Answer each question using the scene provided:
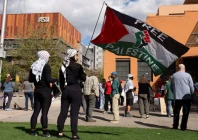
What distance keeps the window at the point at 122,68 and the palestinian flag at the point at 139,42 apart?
17.2 m

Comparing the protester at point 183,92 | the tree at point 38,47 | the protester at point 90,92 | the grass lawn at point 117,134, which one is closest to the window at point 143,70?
the protester at point 90,92

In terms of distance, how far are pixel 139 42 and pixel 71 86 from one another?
7.93 ft

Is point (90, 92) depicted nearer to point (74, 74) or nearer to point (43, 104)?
point (43, 104)

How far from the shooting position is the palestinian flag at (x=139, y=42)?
287 inches

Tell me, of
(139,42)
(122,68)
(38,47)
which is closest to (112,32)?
(139,42)

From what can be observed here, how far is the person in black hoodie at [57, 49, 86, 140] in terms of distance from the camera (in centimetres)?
586

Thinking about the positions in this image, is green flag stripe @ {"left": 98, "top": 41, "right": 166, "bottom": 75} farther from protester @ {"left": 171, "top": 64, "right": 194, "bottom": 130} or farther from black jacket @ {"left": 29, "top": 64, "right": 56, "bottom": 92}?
black jacket @ {"left": 29, "top": 64, "right": 56, "bottom": 92}

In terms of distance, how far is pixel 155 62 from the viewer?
23.8ft

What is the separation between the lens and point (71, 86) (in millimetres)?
5918

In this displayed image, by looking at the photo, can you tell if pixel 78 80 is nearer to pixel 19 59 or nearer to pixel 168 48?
pixel 168 48

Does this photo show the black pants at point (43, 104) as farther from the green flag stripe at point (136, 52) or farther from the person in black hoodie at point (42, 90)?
the green flag stripe at point (136, 52)

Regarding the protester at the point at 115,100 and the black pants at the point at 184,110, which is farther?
the protester at the point at 115,100

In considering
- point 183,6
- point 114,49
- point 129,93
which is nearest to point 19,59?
point 183,6

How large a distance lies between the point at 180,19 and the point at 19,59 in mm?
25854
